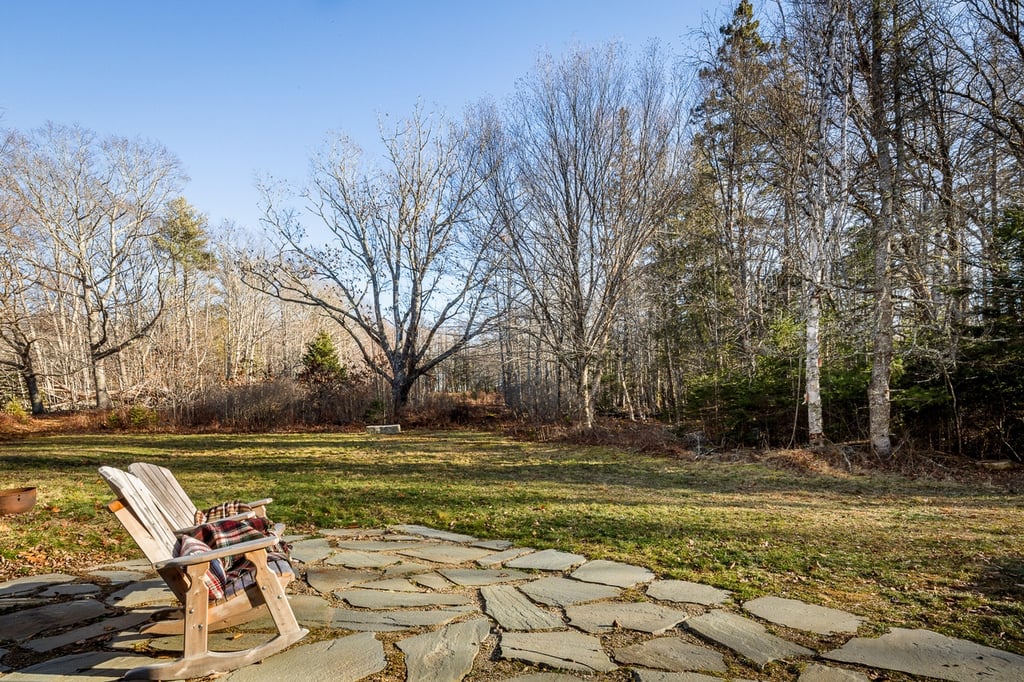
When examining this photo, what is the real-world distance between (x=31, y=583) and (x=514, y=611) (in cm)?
297

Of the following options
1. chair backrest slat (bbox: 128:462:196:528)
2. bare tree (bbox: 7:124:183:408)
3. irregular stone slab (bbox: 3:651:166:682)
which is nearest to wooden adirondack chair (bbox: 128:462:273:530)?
chair backrest slat (bbox: 128:462:196:528)

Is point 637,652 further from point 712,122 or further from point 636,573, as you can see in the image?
point 712,122

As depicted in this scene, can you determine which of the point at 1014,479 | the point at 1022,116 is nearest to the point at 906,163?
the point at 1022,116

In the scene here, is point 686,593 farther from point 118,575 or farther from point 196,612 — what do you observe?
point 118,575

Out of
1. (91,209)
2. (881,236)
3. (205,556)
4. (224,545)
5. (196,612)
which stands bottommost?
(196,612)

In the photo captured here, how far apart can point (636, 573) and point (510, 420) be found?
579 inches

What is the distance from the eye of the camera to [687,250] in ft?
64.3

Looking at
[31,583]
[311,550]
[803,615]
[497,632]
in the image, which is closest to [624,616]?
[497,632]

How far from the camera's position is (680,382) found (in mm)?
20531

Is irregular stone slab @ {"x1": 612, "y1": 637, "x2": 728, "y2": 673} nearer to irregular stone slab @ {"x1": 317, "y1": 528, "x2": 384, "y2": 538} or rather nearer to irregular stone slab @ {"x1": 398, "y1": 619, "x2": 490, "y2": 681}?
irregular stone slab @ {"x1": 398, "y1": 619, "x2": 490, "y2": 681}

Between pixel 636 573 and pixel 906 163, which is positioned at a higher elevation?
pixel 906 163

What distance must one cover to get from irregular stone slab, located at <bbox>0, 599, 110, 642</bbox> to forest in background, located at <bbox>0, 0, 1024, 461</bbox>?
8.96 metres

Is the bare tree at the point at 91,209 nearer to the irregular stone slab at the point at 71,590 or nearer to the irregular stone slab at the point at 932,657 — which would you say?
the irregular stone slab at the point at 71,590

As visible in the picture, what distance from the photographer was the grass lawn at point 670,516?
339 cm
